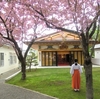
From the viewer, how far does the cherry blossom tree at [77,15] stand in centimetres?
632

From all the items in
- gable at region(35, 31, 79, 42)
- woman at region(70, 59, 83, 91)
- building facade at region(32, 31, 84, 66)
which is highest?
gable at region(35, 31, 79, 42)

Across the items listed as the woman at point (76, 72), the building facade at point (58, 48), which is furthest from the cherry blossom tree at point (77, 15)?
the building facade at point (58, 48)

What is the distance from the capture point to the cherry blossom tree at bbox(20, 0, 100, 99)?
6316mm

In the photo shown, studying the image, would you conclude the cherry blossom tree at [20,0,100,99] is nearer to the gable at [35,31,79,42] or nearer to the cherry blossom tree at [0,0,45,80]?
the cherry blossom tree at [0,0,45,80]

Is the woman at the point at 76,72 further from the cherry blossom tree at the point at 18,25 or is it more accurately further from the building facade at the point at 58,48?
the building facade at the point at 58,48

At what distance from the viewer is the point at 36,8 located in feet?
22.6

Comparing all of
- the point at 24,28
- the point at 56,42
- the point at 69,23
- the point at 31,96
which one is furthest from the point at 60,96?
the point at 56,42

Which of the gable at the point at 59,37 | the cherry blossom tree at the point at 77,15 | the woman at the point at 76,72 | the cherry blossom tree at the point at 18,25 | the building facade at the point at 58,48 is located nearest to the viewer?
the cherry blossom tree at the point at 77,15

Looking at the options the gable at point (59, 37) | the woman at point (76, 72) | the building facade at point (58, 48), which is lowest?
the woman at point (76, 72)

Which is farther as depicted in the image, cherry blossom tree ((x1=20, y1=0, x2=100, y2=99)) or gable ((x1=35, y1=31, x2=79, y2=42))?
gable ((x1=35, y1=31, x2=79, y2=42))

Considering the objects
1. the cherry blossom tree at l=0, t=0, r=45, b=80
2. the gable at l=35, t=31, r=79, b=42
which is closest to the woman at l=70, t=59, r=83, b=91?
the cherry blossom tree at l=0, t=0, r=45, b=80

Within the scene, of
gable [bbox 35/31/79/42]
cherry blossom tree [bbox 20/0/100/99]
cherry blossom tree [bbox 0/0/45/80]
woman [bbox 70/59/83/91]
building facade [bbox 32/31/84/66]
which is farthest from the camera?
gable [bbox 35/31/79/42]

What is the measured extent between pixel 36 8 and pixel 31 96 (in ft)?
12.6

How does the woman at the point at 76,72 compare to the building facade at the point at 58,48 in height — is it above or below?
below
